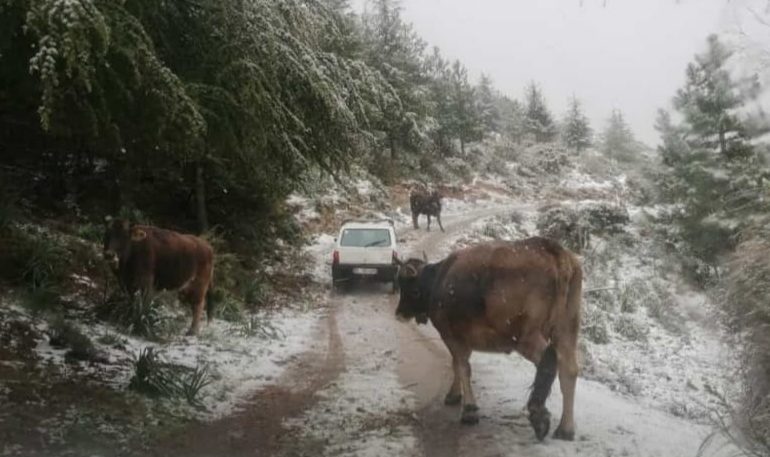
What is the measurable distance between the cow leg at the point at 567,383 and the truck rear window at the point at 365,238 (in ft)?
35.6

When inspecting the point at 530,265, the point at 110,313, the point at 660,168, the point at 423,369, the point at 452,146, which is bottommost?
the point at 423,369

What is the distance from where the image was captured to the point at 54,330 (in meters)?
8.00

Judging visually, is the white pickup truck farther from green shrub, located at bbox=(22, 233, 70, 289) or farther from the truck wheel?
green shrub, located at bbox=(22, 233, 70, 289)

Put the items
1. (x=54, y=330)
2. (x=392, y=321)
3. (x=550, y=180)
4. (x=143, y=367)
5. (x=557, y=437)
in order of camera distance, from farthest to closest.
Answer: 1. (x=550, y=180)
2. (x=392, y=321)
3. (x=54, y=330)
4. (x=143, y=367)
5. (x=557, y=437)

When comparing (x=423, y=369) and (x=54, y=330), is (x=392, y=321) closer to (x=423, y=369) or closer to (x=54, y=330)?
(x=423, y=369)

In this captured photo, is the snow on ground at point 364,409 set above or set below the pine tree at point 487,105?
below

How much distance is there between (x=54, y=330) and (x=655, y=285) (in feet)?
52.2

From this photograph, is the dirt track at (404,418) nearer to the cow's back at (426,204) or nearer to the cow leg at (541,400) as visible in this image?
the cow leg at (541,400)

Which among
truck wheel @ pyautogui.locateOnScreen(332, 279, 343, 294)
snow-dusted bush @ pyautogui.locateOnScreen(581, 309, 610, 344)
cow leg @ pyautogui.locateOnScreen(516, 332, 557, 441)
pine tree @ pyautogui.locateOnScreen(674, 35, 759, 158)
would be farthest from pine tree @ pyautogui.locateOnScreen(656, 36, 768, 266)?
truck wheel @ pyautogui.locateOnScreen(332, 279, 343, 294)

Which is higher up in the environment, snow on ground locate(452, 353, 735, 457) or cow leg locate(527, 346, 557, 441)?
cow leg locate(527, 346, 557, 441)

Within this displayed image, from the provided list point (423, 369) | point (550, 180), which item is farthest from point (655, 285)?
point (550, 180)

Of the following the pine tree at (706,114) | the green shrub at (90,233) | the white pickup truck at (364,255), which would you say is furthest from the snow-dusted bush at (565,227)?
the green shrub at (90,233)

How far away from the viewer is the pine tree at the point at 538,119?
63062 millimetres

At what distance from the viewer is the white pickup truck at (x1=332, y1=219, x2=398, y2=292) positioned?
1675 cm
